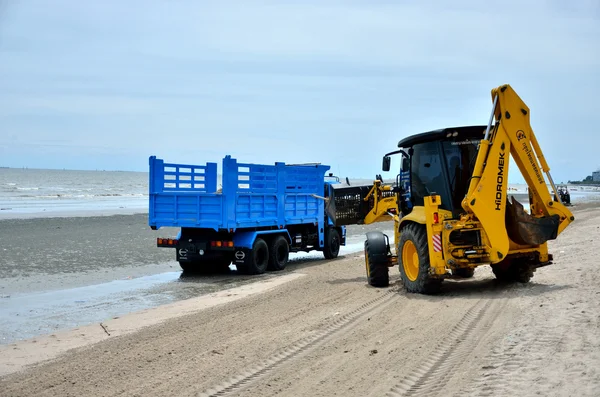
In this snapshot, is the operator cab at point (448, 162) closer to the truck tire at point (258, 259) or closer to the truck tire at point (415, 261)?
the truck tire at point (415, 261)

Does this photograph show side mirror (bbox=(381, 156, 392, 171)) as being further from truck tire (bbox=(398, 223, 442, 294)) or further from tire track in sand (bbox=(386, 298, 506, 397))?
tire track in sand (bbox=(386, 298, 506, 397))

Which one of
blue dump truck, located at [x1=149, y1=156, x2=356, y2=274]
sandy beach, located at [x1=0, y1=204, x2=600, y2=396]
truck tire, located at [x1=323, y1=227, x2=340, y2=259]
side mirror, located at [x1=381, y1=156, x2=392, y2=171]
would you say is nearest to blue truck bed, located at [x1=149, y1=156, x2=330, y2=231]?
blue dump truck, located at [x1=149, y1=156, x2=356, y2=274]

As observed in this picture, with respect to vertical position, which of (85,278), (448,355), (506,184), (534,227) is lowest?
(85,278)

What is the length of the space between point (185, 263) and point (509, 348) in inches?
434

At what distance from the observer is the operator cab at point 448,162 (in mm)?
10164

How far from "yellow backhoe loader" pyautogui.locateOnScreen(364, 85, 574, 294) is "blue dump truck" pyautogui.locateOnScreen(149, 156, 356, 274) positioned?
3.54 metres

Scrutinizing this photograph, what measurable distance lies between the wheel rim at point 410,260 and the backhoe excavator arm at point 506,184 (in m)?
1.37

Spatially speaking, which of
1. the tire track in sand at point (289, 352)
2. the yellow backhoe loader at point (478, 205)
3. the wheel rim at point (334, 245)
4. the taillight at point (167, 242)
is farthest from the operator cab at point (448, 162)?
the wheel rim at point (334, 245)

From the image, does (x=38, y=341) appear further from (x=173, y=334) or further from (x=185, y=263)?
(x=185, y=263)

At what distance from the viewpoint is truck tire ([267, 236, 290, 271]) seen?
16172mm

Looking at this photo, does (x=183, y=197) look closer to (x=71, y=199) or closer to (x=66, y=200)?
(x=66, y=200)

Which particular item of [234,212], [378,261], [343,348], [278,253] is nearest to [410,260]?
[378,261]

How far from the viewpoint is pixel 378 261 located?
37.9 feet

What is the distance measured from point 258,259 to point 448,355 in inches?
374
